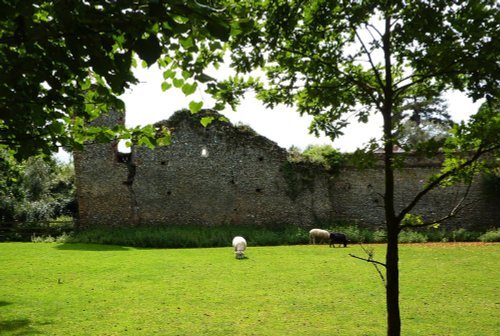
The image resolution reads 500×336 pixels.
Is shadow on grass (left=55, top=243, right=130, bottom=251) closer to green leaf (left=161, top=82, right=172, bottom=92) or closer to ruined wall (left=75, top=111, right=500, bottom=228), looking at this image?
ruined wall (left=75, top=111, right=500, bottom=228)

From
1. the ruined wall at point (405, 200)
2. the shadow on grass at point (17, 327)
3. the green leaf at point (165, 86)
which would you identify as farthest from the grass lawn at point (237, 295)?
the ruined wall at point (405, 200)

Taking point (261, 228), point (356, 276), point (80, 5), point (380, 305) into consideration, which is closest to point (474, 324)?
point (380, 305)

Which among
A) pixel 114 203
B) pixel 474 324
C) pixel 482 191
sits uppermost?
pixel 482 191

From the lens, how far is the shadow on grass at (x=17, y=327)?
6.47 metres

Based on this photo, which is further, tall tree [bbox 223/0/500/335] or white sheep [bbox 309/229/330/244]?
white sheep [bbox 309/229/330/244]

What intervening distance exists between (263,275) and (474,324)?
5285mm

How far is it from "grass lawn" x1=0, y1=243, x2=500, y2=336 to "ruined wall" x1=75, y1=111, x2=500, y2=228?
7.37 metres

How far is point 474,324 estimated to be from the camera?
6.81m

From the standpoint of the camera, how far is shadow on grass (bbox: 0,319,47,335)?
6469 mm

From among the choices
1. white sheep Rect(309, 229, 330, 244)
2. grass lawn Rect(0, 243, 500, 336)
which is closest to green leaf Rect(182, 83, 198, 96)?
grass lawn Rect(0, 243, 500, 336)

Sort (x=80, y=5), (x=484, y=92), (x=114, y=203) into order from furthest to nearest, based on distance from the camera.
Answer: (x=114, y=203), (x=484, y=92), (x=80, y=5)

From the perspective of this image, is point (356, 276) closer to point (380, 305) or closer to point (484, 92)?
point (380, 305)

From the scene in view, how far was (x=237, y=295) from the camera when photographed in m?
8.86

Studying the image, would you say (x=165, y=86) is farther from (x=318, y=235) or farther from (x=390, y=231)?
(x=318, y=235)
